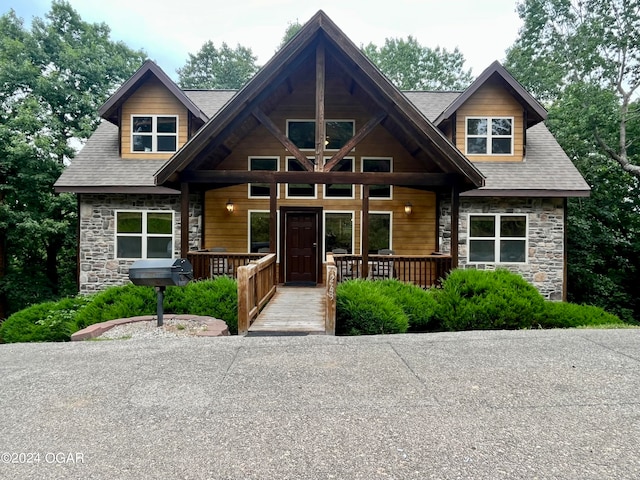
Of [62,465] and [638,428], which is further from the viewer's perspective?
[638,428]

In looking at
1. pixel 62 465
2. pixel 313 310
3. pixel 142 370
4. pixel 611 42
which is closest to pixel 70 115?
pixel 313 310

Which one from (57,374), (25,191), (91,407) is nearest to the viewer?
(91,407)

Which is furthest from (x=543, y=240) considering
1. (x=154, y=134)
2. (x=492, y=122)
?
(x=154, y=134)

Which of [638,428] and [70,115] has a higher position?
[70,115]

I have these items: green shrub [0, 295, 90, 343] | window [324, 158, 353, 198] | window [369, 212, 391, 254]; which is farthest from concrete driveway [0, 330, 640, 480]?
window [324, 158, 353, 198]

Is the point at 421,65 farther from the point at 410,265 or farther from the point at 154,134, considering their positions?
the point at 410,265

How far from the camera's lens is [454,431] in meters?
2.76

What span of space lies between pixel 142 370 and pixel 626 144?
17.6 metres

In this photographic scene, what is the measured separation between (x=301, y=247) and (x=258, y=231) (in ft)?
4.52

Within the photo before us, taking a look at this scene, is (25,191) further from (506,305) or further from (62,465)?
(506,305)

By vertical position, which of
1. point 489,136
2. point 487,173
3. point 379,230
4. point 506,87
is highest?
point 506,87

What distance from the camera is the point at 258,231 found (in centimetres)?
1135

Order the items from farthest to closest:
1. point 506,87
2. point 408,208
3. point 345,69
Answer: point 408,208
point 506,87
point 345,69

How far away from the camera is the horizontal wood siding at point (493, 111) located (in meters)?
11.1
